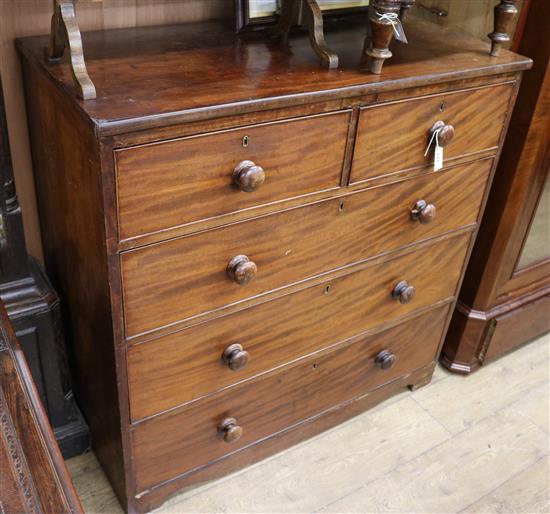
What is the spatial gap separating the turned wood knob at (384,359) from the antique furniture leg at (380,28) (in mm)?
810

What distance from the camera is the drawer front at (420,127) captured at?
132 cm

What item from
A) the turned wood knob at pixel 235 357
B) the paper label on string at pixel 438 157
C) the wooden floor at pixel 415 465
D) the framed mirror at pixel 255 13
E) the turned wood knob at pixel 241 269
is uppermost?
the framed mirror at pixel 255 13

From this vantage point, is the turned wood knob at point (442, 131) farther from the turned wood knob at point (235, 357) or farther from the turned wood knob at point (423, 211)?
the turned wood knob at point (235, 357)

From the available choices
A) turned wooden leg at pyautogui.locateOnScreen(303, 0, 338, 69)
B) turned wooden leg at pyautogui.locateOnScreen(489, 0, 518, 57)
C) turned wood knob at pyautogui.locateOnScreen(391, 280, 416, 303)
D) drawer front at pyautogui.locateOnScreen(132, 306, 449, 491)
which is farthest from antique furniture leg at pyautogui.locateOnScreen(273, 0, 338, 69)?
drawer front at pyautogui.locateOnScreen(132, 306, 449, 491)

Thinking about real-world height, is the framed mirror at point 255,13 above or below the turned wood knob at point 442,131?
above

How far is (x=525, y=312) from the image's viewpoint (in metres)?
2.09

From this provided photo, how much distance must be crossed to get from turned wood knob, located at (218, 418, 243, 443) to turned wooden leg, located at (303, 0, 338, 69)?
86cm

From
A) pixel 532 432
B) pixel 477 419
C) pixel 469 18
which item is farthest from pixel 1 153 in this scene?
pixel 532 432

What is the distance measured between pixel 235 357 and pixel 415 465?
72 centimetres

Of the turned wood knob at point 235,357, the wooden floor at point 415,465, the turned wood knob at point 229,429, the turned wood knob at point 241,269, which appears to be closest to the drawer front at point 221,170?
the turned wood knob at point 241,269

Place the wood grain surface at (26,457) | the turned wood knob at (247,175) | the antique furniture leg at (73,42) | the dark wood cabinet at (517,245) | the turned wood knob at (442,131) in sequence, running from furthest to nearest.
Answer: the dark wood cabinet at (517,245), the turned wood knob at (442,131), the turned wood knob at (247,175), the antique furniture leg at (73,42), the wood grain surface at (26,457)

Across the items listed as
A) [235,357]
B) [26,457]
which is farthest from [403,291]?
[26,457]

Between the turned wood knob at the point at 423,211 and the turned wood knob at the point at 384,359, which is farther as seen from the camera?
the turned wood knob at the point at 384,359

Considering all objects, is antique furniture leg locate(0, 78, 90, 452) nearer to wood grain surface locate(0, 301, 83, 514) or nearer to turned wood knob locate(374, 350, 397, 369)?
wood grain surface locate(0, 301, 83, 514)
